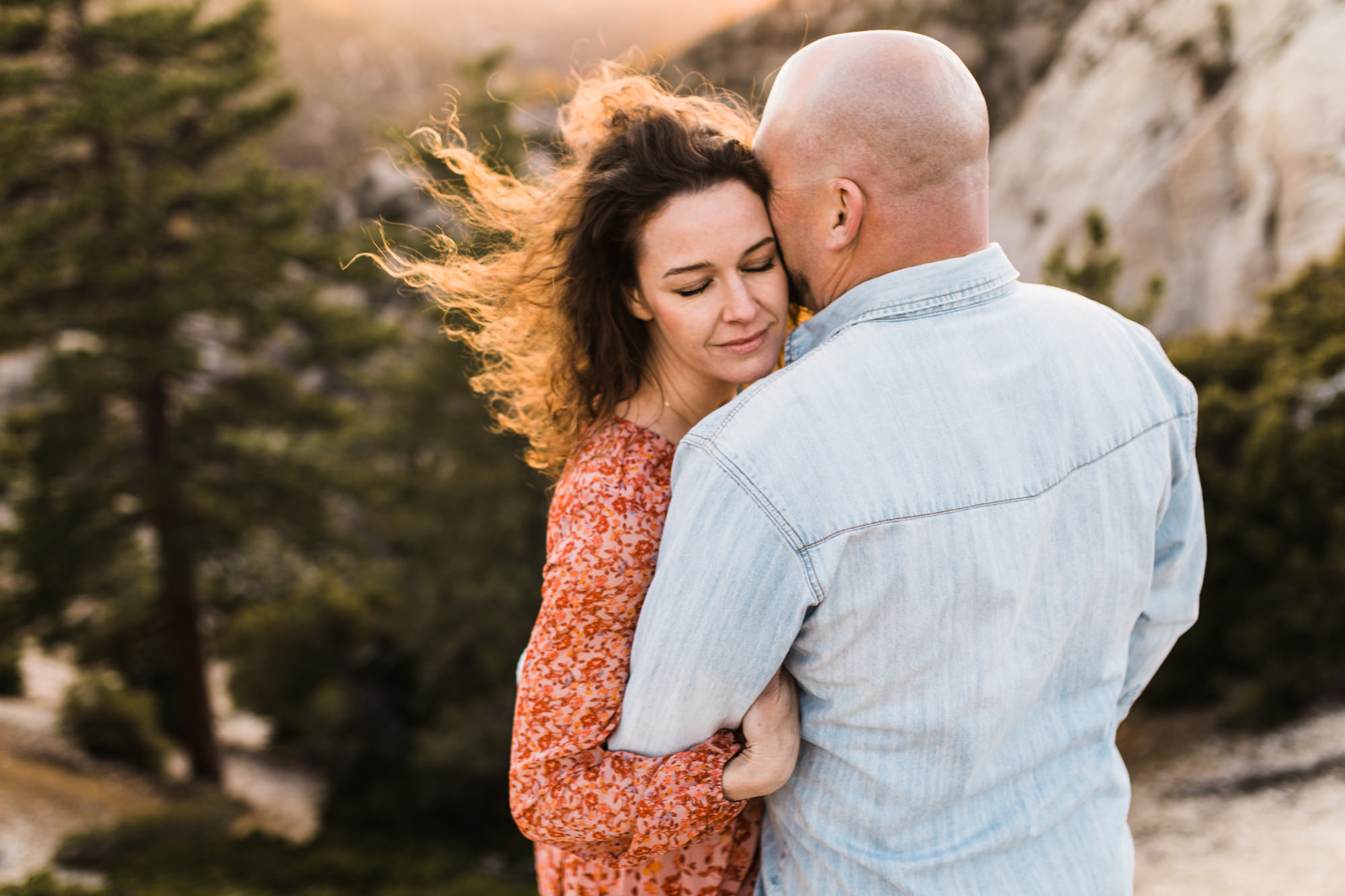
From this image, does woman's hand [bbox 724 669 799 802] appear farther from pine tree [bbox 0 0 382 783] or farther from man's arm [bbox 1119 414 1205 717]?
pine tree [bbox 0 0 382 783]

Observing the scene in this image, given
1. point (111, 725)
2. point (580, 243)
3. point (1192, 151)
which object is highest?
point (580, 243)

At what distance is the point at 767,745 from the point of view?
125cm

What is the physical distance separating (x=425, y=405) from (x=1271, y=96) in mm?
10541

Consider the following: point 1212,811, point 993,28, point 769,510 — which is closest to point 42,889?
point 769,510

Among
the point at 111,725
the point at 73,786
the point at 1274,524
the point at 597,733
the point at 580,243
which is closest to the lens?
the point at 597,733


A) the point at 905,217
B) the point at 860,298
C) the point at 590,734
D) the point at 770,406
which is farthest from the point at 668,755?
the point at 905,217

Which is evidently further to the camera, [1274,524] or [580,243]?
[1274,524]

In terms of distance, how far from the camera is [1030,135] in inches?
590

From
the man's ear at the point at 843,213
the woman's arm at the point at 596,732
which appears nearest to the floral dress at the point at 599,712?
the woman's arm at the point at 596,732

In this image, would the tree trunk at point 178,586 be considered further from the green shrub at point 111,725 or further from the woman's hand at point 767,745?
the woman's hand at point 767,745

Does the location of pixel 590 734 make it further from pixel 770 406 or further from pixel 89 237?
pixel 89 237

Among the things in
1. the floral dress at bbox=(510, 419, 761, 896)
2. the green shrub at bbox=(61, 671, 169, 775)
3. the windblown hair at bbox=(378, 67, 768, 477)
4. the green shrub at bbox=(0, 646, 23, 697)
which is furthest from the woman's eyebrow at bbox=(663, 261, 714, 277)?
the green shrub at bbox=(0, 646, 23, 697)

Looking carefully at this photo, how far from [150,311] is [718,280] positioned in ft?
33.7

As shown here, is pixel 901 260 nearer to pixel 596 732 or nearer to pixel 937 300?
pixel 937 300
